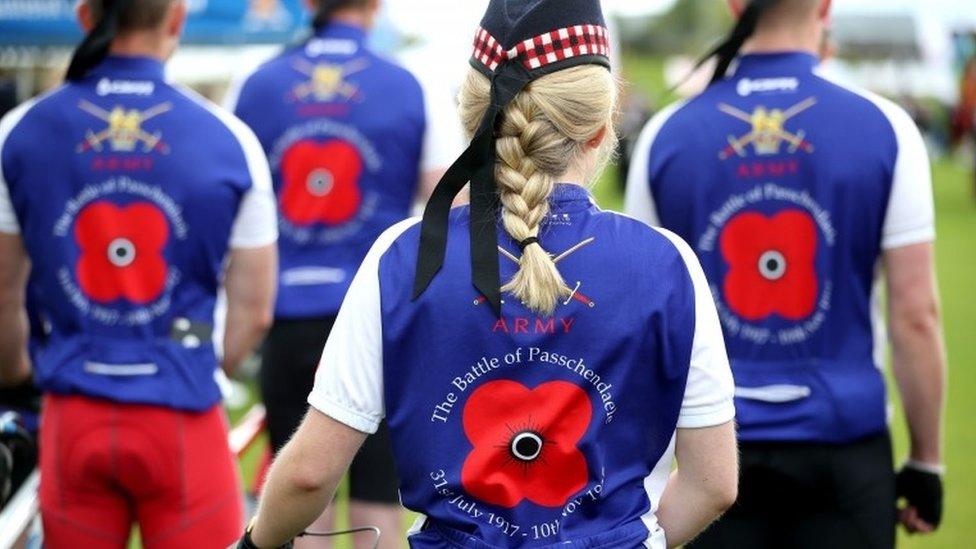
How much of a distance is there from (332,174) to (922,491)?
2.23 metres

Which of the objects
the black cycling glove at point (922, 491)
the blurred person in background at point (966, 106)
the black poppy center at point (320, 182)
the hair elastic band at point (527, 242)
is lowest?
the blurred person in background at point (966, 106)

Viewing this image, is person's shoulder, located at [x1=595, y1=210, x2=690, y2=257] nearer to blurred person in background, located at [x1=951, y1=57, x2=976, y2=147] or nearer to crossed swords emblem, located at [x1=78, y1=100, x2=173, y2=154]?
crossed swords emblem, located at [x1=78, y1=100, x2=173, y2=154]

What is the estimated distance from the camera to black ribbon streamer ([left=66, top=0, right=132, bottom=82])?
12.7ft

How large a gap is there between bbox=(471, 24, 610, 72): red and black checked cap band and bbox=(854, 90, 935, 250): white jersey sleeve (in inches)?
49.7

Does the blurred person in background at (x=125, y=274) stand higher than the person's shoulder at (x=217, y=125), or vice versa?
the person's shoulder at (x=217, y=125)

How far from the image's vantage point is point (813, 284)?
355 centimetres

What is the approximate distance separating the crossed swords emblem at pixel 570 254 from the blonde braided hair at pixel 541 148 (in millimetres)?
10

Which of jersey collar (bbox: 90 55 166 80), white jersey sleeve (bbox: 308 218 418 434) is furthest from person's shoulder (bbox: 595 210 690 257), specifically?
jersey collar (bbox: 90 55 166 80)

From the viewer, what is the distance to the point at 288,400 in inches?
201

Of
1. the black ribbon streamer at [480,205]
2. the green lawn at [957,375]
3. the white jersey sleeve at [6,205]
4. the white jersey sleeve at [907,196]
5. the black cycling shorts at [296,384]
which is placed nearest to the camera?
the black ribbon streamer at [480,205]

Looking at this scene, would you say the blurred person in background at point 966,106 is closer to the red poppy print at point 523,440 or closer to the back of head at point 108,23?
the back of head at point 108,23

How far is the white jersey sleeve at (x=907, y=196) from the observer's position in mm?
3465

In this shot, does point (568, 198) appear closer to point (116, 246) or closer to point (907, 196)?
point (907, 196)

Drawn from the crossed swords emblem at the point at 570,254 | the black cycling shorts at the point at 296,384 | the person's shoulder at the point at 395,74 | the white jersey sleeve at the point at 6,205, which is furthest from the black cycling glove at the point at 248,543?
the person's shoulder at the point at 395,74
